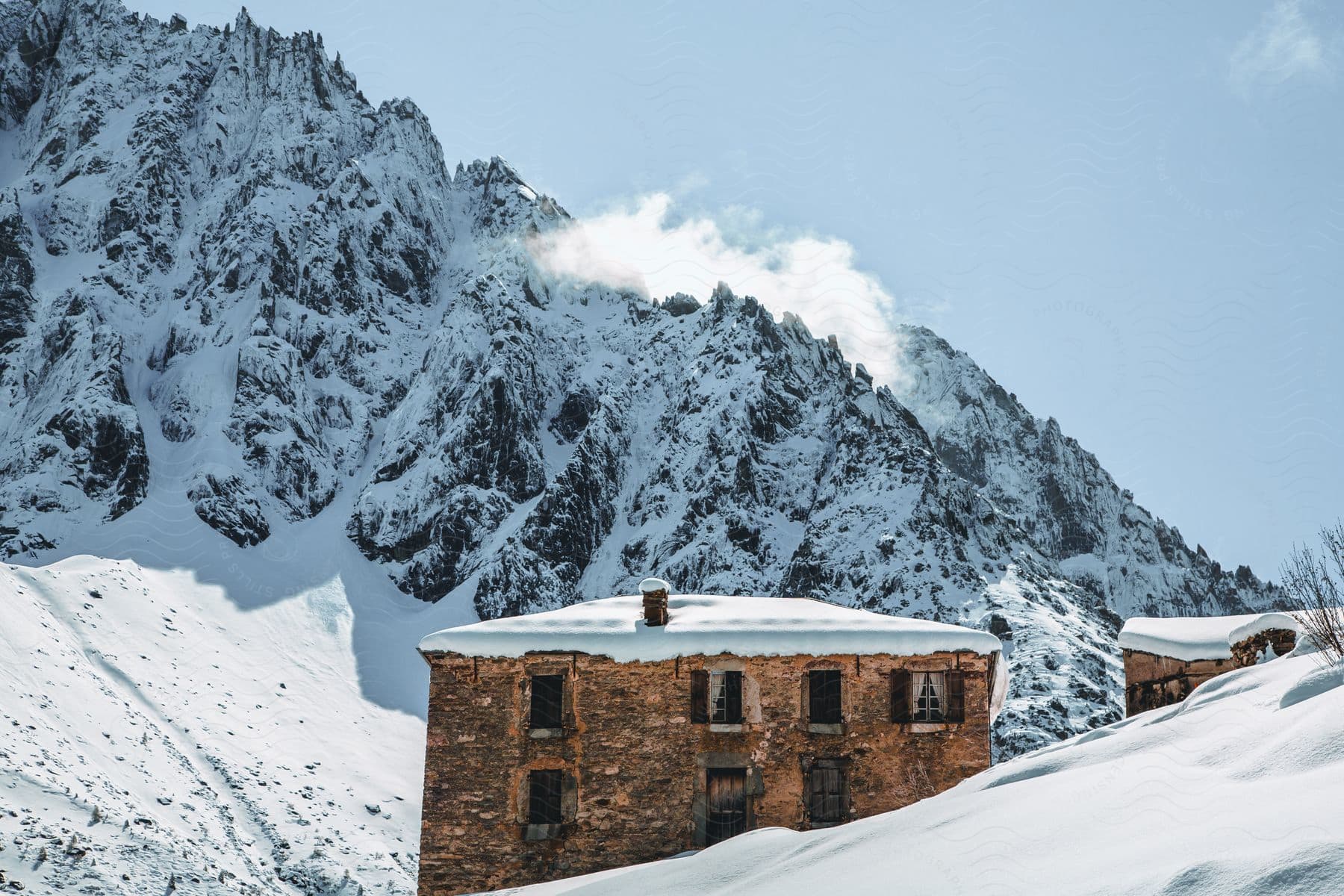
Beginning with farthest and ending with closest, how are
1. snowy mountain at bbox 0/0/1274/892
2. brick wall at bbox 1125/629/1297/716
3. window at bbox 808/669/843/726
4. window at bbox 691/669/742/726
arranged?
snowy mountain at bbox 0/0/1274/892 < window at bbox 808/669/843/726 < window at bbox 691/669/742/726 < brick wall at bbox 1125/629/1297/716

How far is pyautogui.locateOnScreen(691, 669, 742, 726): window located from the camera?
24203 millimetres

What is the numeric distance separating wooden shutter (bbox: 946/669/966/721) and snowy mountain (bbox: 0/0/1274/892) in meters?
57.5

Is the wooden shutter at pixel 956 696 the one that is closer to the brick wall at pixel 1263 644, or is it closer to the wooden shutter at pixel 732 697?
the wooden shutter at pixel 732 697

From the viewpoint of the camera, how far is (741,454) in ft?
432

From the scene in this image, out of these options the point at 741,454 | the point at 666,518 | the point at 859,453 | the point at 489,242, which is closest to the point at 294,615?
the point at 666,518

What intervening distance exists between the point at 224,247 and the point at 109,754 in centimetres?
10099

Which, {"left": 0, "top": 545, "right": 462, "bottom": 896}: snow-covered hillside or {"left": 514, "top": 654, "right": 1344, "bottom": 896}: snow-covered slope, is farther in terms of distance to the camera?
{"left": 0, "top": 545, "right": 462, "bottom": 896}: snow-covered hillside

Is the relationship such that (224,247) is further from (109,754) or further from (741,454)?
(109,754)

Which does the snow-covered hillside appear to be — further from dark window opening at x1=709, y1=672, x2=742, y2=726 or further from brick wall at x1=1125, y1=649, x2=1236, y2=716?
brick wall at x1=1125, y1=649, x2=1236, y2=716

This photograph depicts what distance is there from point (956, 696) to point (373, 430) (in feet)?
415

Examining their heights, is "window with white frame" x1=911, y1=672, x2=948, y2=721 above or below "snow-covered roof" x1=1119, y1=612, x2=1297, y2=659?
below

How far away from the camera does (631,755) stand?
24125 mm

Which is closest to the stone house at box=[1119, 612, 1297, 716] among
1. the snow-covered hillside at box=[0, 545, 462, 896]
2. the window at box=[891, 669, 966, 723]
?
the window at box=[891, 669, 966, 723]

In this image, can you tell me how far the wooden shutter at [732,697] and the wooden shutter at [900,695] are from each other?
312 cm
